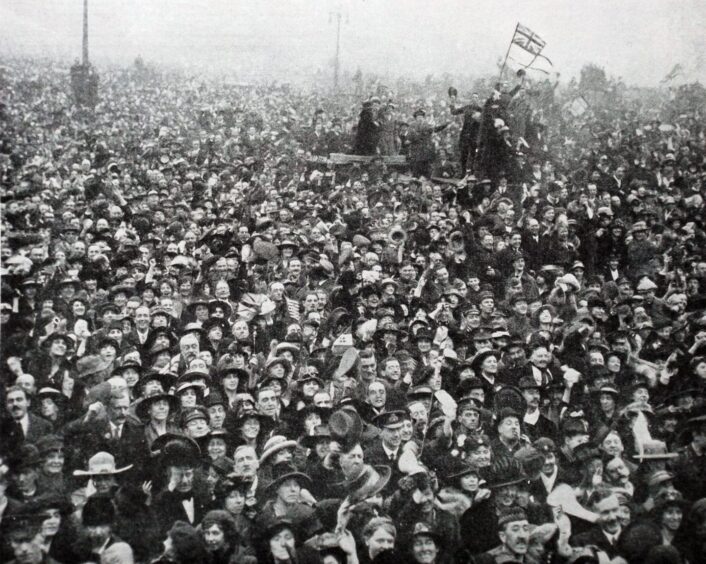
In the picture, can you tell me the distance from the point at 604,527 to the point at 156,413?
4.07m

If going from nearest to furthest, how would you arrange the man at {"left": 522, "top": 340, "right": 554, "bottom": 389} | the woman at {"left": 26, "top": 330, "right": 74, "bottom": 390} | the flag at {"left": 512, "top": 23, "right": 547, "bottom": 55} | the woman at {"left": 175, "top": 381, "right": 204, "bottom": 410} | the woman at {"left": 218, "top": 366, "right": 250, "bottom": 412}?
the woman at {"left": 175, "top": 381, "right": 204, "bottom": 410} → the woman at {"left": 26, "top": 330, "right": 74, "bottom": 390} → the woman at {"left": 218, "top": 366, "right": 250, "bottom": 412} → the man at {"left": 522, "top": 340, "right": 554, "bottom": 389} → the flag at {"left": 512, "top": 23, "right": 547, "bottom": 55}

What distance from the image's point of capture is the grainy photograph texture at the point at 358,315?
16.7 ft

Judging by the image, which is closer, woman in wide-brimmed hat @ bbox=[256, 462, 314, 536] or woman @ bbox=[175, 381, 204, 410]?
woman in wide-brimmed hat @ bbox=[256, 462, 314, 536]

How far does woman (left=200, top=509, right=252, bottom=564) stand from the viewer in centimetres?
481

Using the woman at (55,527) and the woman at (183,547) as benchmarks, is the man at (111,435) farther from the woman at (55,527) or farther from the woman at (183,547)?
the woman at (183,547)

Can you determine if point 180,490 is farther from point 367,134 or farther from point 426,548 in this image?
point 367,134

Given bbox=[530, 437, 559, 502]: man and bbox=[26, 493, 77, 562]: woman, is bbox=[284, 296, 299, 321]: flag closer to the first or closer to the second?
bbox=[530, 437, 559, 502]: man

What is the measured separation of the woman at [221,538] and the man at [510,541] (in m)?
2.01

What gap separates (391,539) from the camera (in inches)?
201

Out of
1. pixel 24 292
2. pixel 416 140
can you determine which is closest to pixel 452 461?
pixel 24 292

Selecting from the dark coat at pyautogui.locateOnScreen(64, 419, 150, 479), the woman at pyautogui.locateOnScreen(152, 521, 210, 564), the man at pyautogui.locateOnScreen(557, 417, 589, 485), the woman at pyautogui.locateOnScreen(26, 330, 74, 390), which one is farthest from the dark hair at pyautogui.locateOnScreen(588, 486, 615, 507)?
the woman at pyautogui.locateOnScreen(26, 330, 74, 390)

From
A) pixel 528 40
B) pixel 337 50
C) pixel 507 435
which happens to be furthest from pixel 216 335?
pixel 528 40

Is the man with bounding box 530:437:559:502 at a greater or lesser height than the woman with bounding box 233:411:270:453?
lesser

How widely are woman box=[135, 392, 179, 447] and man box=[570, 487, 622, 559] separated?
3.73 m
